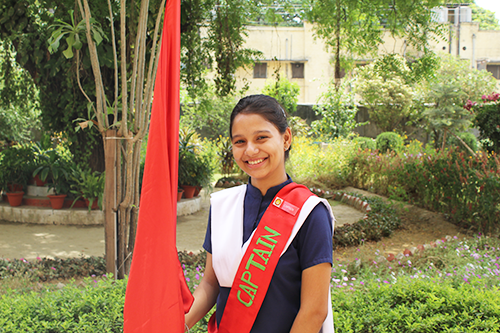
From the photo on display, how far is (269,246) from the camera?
1188 mm

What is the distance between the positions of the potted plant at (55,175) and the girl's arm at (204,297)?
6.52m

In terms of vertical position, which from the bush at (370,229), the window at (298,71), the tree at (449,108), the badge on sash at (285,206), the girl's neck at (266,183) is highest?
the window at (298,71)

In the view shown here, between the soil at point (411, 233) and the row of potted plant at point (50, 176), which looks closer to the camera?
the soil at point (411, 233)

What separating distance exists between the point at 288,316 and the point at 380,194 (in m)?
8.48

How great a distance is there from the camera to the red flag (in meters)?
1.18

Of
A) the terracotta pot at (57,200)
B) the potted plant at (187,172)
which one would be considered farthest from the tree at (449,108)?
the terracotta pot at (57,200)

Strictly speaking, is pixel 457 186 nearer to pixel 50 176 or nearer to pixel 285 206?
pixel 285 206

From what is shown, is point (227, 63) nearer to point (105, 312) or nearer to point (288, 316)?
point (105, 312)

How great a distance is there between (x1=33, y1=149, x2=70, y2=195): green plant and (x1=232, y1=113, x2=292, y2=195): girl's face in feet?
22.2

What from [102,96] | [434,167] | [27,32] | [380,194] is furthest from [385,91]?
[102,96]

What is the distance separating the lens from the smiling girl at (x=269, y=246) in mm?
1140

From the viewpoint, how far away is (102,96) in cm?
338

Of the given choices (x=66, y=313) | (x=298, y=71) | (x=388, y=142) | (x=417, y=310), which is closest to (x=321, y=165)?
(x=388, y=142)

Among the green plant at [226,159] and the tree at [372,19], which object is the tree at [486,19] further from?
the tree at [372,19]
